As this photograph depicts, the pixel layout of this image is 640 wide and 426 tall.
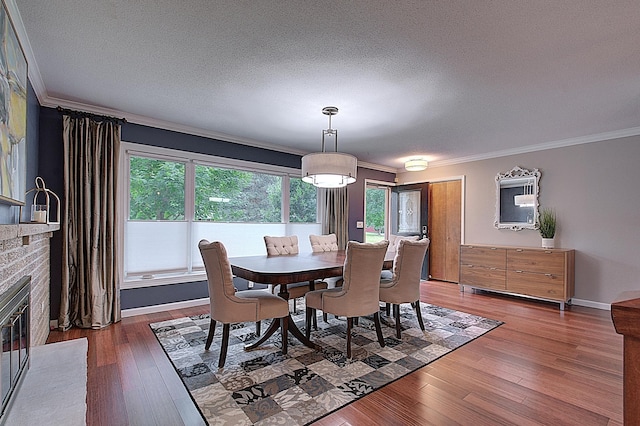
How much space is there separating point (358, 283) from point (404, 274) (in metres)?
0.72

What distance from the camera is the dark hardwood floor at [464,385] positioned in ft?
6.23

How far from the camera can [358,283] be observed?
9.04 feet

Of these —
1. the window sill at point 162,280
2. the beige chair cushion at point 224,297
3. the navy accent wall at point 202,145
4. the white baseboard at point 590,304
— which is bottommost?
the white baseboard at point 590,304

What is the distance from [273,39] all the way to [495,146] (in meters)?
4.33

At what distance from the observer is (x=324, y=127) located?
416 centimetres

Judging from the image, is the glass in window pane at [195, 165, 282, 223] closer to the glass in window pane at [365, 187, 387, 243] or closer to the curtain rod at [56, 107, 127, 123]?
the curtain rod at [56, 107, 127, 123]

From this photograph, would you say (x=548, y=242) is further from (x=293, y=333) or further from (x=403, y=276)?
(x=293, y=333)

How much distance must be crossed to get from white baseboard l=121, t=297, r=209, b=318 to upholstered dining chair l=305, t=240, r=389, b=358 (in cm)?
229

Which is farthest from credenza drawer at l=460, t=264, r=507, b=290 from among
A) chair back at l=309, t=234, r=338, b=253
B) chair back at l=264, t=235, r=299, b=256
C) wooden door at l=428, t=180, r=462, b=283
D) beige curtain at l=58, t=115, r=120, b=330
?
beige curtain at l=58, t=115, r=120, b=330

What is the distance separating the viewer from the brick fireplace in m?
1.61

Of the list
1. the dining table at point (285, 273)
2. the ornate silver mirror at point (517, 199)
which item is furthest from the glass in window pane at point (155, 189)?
the ornate silver mirror at point (517, 199)

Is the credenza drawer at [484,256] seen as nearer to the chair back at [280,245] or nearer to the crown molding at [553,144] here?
the crown molding at [553,144]

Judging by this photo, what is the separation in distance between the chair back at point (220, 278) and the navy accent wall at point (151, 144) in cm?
188

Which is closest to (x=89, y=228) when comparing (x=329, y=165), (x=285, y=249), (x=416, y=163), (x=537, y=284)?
(x=285, y=249)
